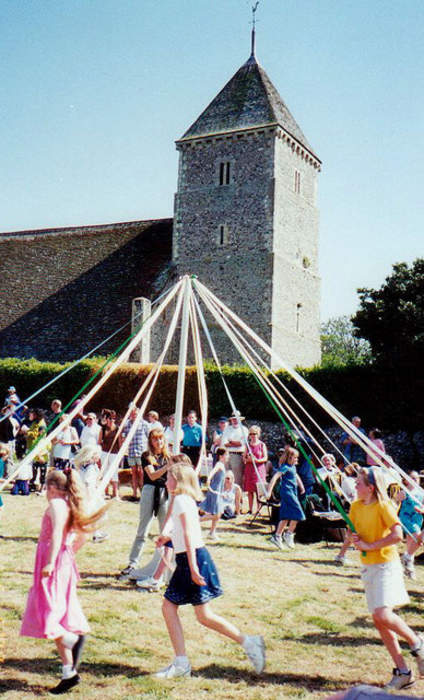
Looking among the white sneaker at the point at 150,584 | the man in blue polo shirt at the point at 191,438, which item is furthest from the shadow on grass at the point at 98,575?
the man in blue polo shirt at the point at 191,438

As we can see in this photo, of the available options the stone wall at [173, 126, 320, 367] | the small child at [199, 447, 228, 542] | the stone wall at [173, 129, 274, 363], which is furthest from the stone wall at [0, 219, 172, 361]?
the small child at [199, 447, 228, 542]

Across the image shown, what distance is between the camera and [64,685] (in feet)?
12.9

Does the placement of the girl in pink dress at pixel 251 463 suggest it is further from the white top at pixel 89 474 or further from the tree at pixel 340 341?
the tree at pixel 340 341

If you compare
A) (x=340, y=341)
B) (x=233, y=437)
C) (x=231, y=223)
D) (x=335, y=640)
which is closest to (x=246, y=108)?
(x=231, y=223)

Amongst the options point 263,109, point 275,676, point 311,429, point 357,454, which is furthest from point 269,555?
point 263,109

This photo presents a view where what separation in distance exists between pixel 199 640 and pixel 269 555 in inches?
126

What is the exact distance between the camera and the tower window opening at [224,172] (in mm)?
25500

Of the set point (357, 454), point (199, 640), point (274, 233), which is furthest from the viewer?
point (274, 233)

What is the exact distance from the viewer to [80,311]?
1008 inches

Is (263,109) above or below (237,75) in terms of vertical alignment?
below

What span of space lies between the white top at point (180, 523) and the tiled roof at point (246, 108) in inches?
897

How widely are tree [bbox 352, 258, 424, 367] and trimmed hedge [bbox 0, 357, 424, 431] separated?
189 cm

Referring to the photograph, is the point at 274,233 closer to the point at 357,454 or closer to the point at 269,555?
the point at 357,454

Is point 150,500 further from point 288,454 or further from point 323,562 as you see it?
point 288,454
